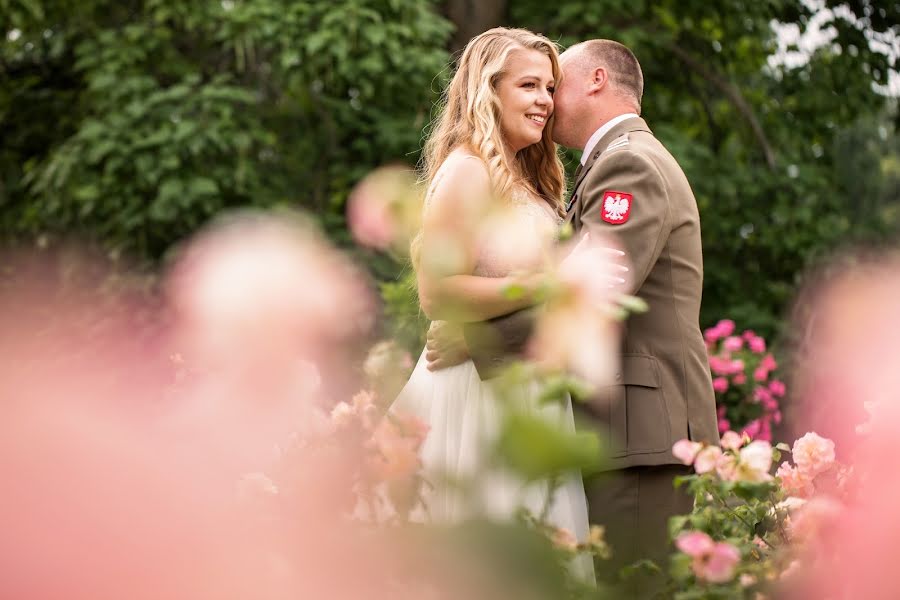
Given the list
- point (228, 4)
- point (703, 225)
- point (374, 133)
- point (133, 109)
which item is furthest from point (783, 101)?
point (133, 109)

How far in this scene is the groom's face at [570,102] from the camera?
2.90m

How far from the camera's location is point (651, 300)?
8.59 feet

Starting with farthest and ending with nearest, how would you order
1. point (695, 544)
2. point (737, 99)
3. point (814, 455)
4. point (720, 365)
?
point (737, 99) → point (720, 365) → point (814, 455) → point (695, 544)

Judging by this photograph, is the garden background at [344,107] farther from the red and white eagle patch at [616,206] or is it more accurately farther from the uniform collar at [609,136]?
the red and white eagle patch at [616,206]

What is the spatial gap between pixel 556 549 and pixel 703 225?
8396 mm

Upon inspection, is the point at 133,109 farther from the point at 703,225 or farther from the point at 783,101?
the point at 783,101

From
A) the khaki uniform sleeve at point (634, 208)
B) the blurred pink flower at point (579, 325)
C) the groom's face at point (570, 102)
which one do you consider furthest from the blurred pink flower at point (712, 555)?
the groom's face at point (570, 102)

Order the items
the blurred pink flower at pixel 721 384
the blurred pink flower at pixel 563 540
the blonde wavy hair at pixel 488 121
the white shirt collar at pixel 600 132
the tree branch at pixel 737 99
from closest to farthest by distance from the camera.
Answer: the blurred pink flower at pixel 563 540 → the blonde wavy hair at pixel 488 121 → the white shirt collar at pixel 600 132 → the blurred pink flower at pixel 721 384 → the tree branch at pixel 737 99

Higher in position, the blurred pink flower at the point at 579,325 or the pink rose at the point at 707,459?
the blurred pink flower at the point at 579,325

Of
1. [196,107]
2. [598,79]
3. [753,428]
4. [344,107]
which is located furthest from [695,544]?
[344,107]

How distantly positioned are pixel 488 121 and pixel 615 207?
0.43 m

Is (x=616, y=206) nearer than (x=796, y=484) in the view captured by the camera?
No

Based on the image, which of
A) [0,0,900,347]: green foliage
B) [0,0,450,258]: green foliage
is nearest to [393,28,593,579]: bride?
[0,0,900,347]: green foliage

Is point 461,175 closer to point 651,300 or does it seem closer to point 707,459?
point 651,300
